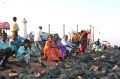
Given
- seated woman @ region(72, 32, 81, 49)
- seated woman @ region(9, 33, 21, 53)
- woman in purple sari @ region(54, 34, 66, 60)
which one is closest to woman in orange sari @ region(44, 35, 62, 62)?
woman in purple sari @ region(54, 34, 66, 60)

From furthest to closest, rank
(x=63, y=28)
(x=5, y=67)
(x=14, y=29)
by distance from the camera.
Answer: (x=63, y=28) → (x=14, y=29) → (x=5, y=67)

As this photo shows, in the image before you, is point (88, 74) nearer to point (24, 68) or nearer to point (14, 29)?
point (24, 68)

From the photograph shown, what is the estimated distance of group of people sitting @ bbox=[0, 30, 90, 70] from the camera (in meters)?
8.89

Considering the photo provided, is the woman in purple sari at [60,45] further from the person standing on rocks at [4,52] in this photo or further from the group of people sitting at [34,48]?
the person standing on rocks at [4,52]

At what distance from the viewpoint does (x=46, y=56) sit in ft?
39.3

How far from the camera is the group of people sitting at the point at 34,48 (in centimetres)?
889

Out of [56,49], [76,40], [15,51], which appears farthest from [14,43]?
[76,40]

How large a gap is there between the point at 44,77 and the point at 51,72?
709 mm

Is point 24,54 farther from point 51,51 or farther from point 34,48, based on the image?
point 51,51

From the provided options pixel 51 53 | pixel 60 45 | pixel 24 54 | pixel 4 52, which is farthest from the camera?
pixel 60 45

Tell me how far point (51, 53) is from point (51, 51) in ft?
0.30

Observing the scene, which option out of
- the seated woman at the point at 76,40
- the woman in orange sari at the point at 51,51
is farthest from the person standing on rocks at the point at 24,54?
the seated woman at the point at 76,40

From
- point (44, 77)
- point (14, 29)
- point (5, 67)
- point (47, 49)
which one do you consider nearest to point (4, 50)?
point (5, 67)

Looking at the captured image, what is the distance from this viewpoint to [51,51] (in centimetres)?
1184
